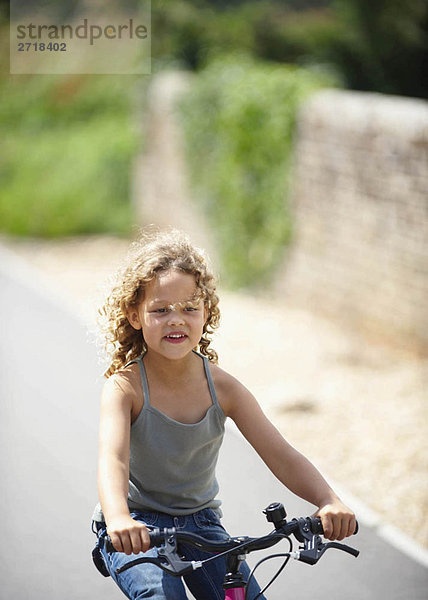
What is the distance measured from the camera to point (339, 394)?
756 centimetres

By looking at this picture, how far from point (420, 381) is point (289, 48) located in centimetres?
986

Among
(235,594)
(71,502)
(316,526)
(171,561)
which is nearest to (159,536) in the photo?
(171,561)

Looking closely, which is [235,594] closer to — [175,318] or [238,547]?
[238,547]

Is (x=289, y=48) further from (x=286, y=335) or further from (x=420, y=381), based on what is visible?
(x=420, y=381)

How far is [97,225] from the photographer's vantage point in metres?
17.4

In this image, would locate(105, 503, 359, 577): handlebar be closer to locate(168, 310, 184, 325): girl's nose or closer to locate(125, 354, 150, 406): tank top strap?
locate(125, 354, 150, 406): tank top strap

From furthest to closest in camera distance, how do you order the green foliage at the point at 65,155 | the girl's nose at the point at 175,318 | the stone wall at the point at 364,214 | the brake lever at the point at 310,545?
the green foliage at the point at 65,155, the stone wall at the point at 364,214, the girl's nose at the point at 175,318, the brake lever at the point at 310,545

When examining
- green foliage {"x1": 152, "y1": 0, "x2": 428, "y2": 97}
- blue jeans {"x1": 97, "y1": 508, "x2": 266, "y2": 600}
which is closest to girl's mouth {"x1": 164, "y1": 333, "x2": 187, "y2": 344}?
blue jeans {"x1": 97, "y1": 508, "x2": 266, "y2": 600}

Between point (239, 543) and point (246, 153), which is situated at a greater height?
point (246, 153)

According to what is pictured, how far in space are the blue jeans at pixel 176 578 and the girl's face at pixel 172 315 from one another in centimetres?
51

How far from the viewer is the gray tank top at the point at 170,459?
2607mm

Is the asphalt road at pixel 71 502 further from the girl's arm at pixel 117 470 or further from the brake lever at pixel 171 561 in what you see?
the brake lever at pixel 171 561

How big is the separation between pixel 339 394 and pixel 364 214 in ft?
8.65

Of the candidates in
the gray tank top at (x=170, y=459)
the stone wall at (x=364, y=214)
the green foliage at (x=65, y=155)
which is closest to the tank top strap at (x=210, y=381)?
the gray tank top at (x=170, y=459)
